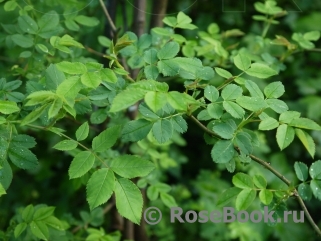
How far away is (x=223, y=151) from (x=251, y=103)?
0.31 feet

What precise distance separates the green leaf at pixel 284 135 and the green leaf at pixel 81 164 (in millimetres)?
322

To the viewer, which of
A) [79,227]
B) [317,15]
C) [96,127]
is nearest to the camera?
[79,227]

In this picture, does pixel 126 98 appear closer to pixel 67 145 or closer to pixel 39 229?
pixel 67 145

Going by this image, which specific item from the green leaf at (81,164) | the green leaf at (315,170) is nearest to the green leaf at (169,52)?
the green leaf at (81,164)

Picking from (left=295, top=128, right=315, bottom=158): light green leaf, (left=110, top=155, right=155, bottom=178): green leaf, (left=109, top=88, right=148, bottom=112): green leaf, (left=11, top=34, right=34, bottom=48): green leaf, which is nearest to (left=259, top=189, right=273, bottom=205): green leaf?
(left=295, top=128, right=315, bottom=158): light green leaf

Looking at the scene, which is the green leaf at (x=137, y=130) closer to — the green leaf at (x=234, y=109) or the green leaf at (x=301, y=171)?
the green leaf at (x=234, y=109)

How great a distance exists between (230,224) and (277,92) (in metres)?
0.84

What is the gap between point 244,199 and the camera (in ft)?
2.89

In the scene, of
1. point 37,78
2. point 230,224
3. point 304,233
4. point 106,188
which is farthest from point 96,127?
point 304,233

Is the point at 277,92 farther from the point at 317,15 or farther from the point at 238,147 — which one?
the point at 317,15

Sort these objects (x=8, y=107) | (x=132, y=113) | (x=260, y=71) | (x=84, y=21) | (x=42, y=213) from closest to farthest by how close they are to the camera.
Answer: (x=8, y=107) → (x=260, y=71) → (x=42, y=213) → (x=84, y=21) → (x=132, y=113)

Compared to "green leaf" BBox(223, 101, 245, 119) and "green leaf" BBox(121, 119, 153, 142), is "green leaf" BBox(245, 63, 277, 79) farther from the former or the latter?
"green leaf" BBox(121, 119, 153, 142)

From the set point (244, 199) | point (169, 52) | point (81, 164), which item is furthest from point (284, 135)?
point (81, 164)

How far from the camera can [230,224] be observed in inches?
64.1
